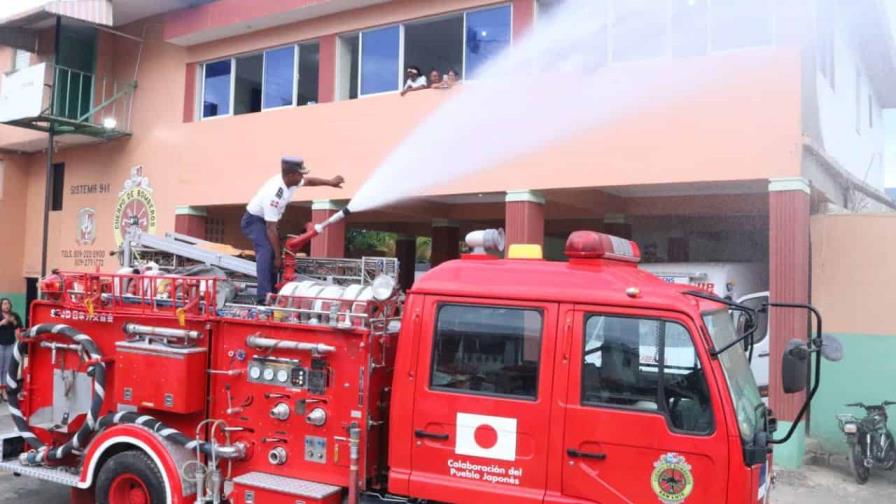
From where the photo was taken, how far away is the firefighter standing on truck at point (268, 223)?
6.23 m

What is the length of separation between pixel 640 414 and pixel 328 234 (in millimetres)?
9561

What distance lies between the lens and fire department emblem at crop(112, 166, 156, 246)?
1588cm

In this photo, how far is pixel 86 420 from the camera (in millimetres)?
5746

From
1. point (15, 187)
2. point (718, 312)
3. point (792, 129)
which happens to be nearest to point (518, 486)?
point (718, 312)

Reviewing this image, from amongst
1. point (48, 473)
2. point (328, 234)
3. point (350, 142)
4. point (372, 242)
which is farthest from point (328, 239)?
point (372, 242)

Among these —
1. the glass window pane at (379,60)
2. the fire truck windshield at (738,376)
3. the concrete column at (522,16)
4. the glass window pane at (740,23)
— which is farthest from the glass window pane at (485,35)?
the fire truck windshield at (738,376)

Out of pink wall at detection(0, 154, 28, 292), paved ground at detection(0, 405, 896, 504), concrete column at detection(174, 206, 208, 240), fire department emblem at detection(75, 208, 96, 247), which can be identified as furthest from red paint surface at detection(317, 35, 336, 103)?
pink wall at detection(0, 154, 28, 292)

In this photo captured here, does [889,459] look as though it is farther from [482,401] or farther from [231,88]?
[231,88]

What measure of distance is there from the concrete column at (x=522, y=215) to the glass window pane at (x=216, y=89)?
23.3 ft

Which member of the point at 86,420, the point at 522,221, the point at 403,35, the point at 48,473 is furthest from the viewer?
the point at 403,35

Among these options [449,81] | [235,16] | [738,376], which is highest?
[235,16]

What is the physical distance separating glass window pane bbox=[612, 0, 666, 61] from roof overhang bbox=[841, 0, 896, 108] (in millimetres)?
4066

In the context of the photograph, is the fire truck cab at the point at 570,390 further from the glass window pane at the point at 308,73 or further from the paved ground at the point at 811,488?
the glass window pane at the point at 308,73

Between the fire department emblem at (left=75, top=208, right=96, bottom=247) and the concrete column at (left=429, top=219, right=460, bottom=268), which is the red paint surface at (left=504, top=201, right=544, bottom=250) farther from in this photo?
the fire department emblem at (left=75, top=208, right=96, bottom=247)
